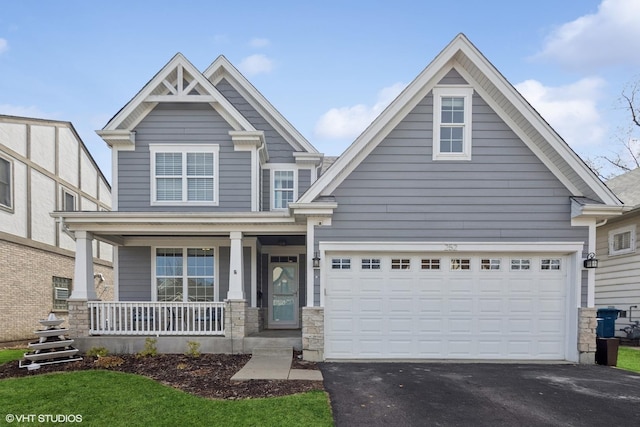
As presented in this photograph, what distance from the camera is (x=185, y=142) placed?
10.5 meters

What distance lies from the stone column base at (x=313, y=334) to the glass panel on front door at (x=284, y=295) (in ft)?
11.3

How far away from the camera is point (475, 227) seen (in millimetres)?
8383

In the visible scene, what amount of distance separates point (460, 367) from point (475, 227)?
123 inches

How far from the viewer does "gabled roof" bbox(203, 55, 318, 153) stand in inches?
451

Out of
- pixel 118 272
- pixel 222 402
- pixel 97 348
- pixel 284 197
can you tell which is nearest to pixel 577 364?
pixel 222 402

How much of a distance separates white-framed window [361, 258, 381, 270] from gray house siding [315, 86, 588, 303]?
1.72ft

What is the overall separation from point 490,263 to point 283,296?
20.7 ft

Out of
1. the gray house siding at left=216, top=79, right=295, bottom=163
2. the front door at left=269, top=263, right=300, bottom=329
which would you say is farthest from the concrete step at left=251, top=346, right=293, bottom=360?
the gray house siding at left=216, top=79, right=295, bottom=163

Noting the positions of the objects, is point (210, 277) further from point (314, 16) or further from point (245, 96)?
point (314, 16)

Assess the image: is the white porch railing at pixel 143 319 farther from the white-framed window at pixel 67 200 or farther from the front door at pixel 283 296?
the white-framed window at pixel 67 200

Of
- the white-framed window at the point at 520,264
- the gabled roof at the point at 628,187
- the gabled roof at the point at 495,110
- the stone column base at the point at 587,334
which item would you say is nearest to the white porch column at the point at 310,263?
the gabled roof at the point at 495,110

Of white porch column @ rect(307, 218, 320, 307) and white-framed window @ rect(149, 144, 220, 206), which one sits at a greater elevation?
white-framed window @ rect(149, 144, 220, 206)

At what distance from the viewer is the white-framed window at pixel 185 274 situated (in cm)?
1055

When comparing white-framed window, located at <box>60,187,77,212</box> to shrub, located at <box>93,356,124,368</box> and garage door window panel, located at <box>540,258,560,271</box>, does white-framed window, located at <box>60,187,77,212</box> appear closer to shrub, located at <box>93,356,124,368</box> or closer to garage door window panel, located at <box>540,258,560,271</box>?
shrub, located at <box>93,356,124,368</box>
